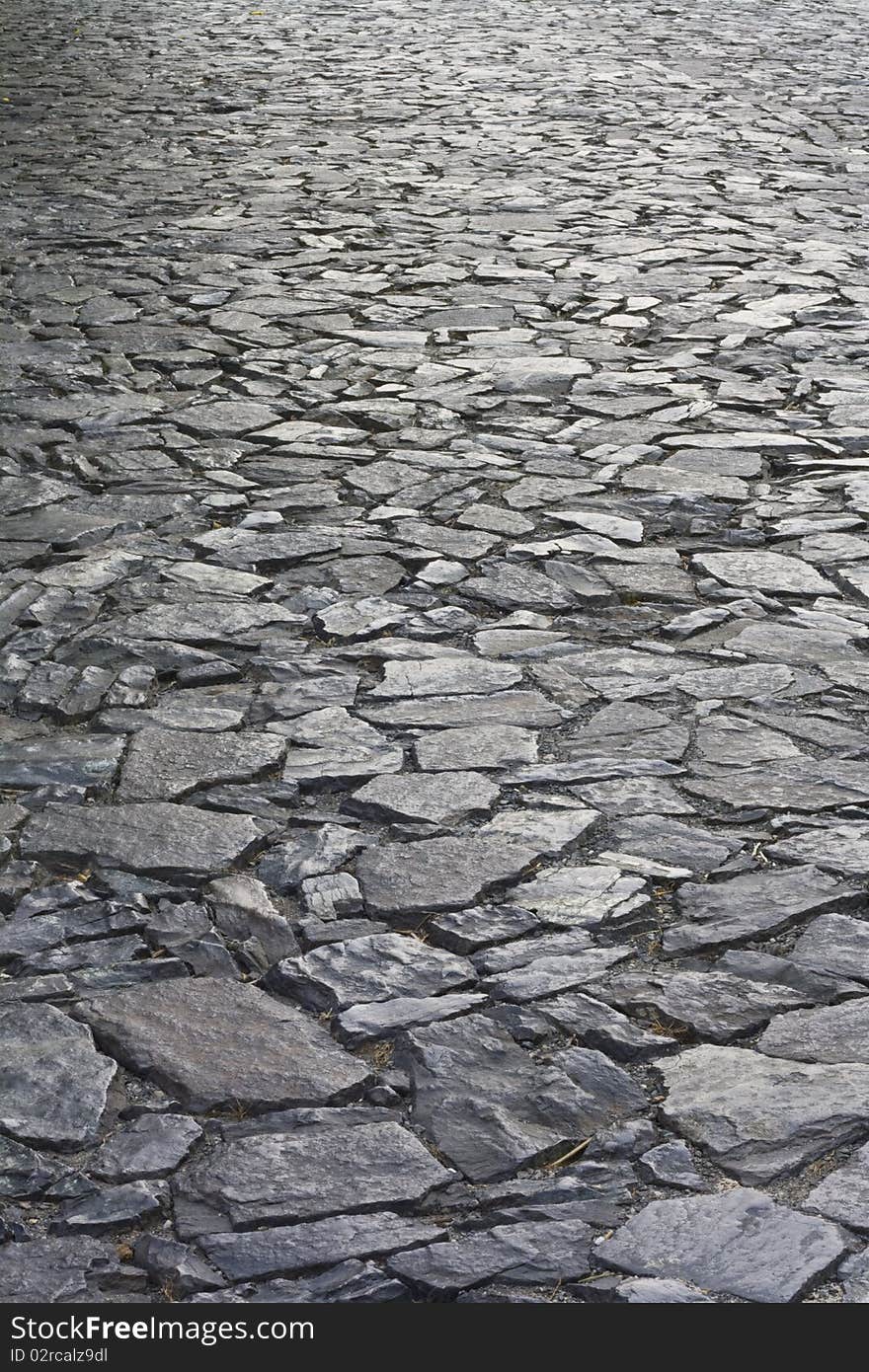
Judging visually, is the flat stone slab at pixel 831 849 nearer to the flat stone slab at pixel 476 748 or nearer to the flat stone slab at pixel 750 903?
the flat stone slab at pixel 750 903

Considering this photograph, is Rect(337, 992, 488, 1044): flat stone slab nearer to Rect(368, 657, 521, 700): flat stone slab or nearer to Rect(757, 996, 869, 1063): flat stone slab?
Rect(757, 996, 869, 1063): flat stone slab

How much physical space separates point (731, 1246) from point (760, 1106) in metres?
0.32

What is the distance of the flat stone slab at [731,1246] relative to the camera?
2.13 m

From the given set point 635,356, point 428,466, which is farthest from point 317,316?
point 428,466

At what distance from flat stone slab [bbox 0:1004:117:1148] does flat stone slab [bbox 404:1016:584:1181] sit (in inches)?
19.9

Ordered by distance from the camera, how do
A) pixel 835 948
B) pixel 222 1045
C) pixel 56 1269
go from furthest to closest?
pixel 835 948 → pixel 222 1045 → pixel 56 1269

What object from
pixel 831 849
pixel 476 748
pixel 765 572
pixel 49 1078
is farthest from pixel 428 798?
pixel 765 572

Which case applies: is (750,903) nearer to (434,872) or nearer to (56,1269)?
(434,872)

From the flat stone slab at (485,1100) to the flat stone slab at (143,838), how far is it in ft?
2.25

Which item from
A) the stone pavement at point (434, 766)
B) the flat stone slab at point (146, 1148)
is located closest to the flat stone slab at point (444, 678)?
the stone pavement at point (434, 766)

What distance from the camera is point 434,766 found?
11.4ft

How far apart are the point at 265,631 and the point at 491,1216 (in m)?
2.14

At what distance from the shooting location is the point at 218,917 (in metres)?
2.94

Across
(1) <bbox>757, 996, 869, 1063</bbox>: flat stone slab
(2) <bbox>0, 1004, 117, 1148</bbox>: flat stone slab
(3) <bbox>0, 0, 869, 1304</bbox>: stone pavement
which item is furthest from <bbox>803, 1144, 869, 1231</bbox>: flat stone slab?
(2) <bbox>0, 1004, 117, 1148</bbox>: flat stone slab
